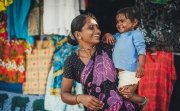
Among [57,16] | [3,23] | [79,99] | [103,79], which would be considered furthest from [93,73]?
[3,23]

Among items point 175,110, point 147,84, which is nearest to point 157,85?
point 147,84

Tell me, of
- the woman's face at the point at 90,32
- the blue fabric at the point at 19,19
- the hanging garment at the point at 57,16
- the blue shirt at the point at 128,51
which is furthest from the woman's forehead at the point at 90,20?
the blue fabric at the point at 19,19

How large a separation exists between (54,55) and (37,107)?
2.91ft

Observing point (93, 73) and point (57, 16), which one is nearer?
point (93, 73)

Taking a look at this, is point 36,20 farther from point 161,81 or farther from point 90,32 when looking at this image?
point 90,32

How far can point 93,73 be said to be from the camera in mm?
2912

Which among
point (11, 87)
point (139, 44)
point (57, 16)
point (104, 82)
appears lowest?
point (11, 87)

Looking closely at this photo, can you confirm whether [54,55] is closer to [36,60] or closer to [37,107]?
[36,60]

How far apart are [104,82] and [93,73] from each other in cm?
11

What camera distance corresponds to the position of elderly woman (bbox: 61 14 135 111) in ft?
9.44

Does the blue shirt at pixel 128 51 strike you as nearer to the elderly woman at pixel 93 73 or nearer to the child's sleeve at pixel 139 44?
the child's sleeve at pixel 139 44

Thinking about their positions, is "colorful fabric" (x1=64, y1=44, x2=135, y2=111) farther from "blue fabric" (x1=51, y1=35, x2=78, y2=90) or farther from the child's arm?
"blue fabric" (x1=51, y1=35, x2=78, y2=90)

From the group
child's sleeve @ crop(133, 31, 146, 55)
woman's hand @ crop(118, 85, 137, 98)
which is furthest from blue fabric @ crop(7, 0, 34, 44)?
woman's hand @ crop(118, 85, 137, 98)

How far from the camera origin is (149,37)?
199 inches
